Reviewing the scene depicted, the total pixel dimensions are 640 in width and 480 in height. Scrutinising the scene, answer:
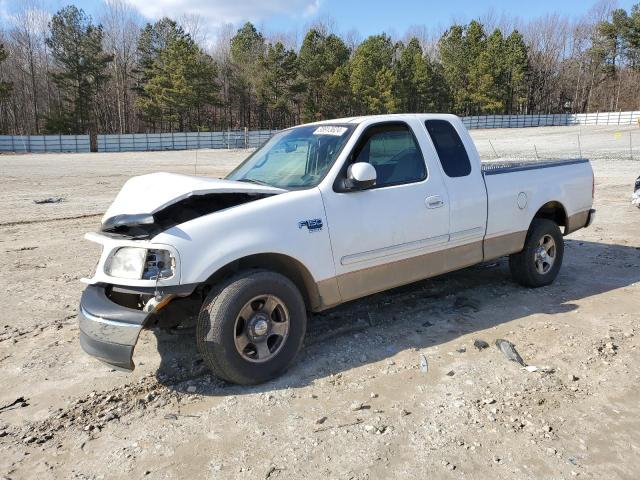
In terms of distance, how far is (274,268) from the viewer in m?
4.09

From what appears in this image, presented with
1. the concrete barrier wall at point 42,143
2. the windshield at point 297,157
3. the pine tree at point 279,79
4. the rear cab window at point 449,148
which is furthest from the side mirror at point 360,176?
the pine tree at point 279,79

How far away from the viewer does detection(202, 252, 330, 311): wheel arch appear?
3820 millimetres

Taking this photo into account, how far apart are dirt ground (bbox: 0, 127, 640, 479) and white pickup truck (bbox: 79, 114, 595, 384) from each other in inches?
15.8

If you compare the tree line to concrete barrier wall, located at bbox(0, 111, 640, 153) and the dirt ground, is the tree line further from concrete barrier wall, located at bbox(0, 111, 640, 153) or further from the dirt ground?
the dirt ground

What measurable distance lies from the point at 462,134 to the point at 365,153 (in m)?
1.37

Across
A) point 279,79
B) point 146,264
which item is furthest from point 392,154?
point 279,79

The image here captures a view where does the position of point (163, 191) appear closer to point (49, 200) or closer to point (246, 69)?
point (49, 200)

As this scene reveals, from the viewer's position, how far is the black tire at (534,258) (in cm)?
591

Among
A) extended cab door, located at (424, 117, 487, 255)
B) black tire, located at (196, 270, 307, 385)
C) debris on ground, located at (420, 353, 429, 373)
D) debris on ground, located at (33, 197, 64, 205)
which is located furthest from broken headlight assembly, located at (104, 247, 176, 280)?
debris on ground, located at (33, 197, 64, 205)

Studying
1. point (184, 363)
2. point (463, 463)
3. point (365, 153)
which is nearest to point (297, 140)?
point (365, 153)

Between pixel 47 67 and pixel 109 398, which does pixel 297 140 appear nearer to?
pixel 109 398

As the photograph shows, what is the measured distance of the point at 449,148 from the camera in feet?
16.8

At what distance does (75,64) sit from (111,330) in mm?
61429

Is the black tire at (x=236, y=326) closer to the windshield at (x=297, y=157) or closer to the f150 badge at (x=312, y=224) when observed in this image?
the f150 badge at (x=312, y=224)
